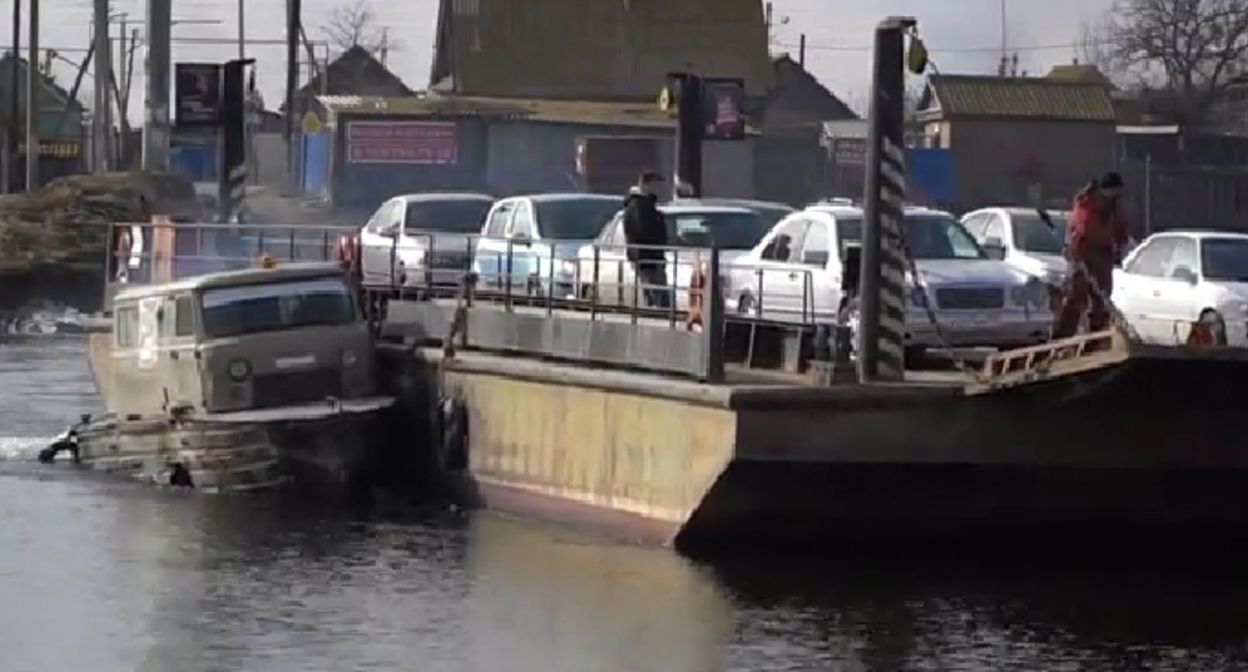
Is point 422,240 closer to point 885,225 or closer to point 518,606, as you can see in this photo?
point 885,225

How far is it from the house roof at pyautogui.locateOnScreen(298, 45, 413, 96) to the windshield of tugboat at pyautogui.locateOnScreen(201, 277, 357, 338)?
81894 millimetres

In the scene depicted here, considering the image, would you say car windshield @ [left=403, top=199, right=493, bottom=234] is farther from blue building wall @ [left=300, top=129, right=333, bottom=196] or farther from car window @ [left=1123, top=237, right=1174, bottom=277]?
blue building wall @ [left=300, top=129, right=333, bottom=196]

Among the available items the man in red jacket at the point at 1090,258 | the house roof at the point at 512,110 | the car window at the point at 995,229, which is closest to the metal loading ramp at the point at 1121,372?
the man in red jacket at the point at 1090,258

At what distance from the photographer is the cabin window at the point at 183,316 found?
2789 centimetres

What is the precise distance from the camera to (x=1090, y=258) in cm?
2289

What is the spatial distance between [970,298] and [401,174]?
1841 inches

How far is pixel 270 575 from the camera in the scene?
2286cm

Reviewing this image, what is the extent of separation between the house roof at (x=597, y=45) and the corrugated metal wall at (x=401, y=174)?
25.5ft

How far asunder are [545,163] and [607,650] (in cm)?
5265

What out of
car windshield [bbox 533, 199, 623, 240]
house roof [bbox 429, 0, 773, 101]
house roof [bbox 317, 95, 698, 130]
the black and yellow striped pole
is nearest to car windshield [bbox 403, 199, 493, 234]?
car windshield [bbox 533, 199, 623, 240]

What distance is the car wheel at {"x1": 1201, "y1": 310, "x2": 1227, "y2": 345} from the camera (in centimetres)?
2500

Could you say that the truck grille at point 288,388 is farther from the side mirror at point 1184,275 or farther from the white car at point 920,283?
the side mirror at point 1184,275

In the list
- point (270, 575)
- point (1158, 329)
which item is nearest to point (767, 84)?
point (1158, 329)

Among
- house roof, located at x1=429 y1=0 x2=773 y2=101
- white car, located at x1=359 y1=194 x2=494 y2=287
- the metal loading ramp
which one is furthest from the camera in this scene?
house roof, located at x1=429 y1=0 x2=773 y2=101
